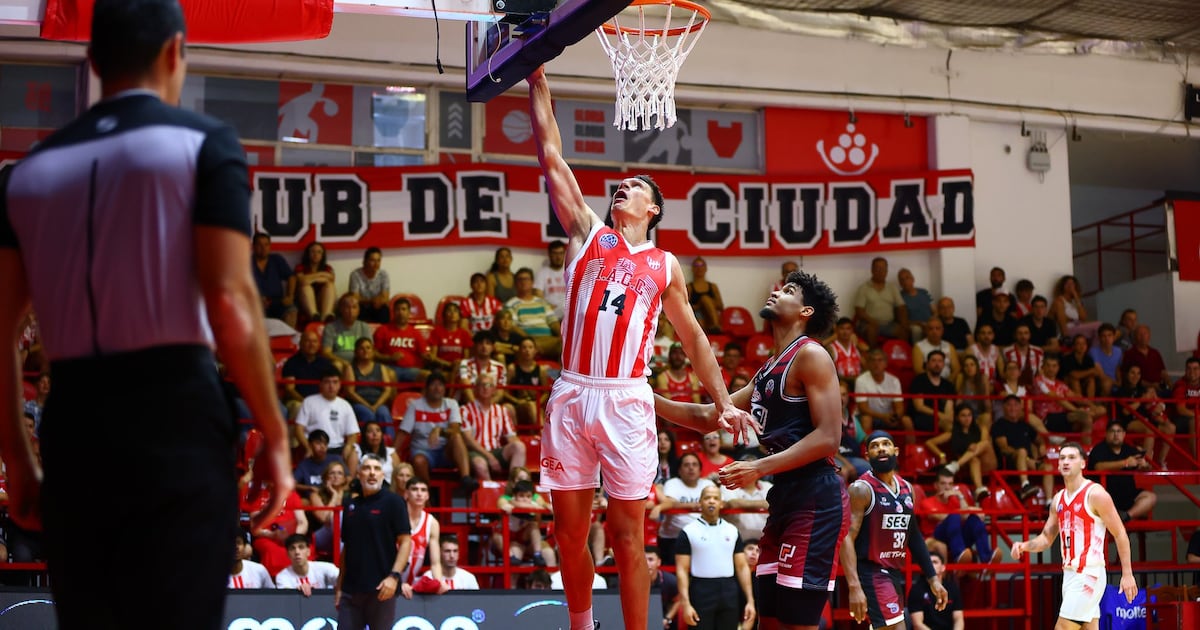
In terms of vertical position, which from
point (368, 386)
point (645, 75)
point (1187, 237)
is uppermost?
point (645, 75)

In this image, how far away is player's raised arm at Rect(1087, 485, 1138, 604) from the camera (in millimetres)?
10547

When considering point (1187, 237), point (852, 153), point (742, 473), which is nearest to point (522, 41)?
point (742, 473)

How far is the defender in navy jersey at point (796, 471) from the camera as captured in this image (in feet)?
20.9

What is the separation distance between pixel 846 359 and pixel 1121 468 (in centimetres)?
357

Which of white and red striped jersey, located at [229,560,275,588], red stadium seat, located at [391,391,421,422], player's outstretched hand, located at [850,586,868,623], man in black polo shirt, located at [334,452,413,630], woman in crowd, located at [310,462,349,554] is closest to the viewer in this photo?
player's outstretched hand, located at [850,586,868,623]

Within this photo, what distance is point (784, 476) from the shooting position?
662cm

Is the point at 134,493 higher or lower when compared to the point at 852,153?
lower

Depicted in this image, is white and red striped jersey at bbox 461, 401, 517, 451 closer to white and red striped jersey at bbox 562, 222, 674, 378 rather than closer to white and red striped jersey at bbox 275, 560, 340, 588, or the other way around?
white and red striped jersey at bbox 275, 560, 340, 588

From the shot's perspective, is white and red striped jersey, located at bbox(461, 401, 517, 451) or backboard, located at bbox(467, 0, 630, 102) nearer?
backboard, located at bbox(467, 0, 630, 102)

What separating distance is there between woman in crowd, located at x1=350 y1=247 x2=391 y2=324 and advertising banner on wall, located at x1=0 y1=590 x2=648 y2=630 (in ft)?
21.2

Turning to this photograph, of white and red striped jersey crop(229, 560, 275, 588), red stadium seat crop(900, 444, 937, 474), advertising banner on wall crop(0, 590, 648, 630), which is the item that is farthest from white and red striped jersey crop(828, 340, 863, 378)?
white and red striped jersey crop(229, 560, 275, 588)

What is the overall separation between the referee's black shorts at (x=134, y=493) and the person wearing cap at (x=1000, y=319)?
1620 cm

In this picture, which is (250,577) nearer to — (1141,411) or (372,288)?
(372,288)

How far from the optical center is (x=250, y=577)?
10.8 m
